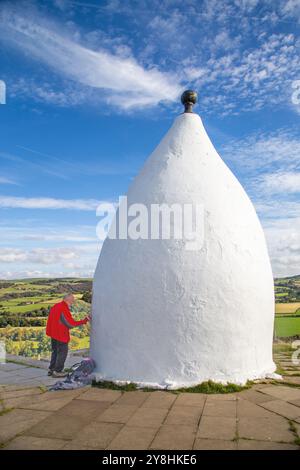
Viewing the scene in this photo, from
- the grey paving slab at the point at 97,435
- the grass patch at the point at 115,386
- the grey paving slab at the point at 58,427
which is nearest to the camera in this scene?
the grey paving slab at the point at 97,435

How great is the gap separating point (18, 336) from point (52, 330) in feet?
20.0

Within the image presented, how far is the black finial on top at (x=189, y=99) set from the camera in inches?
297

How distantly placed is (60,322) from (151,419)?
292cm

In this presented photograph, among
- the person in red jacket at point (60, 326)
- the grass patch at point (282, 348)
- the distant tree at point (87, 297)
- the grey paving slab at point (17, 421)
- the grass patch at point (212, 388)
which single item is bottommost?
the grey paving slab at point (17, 421)

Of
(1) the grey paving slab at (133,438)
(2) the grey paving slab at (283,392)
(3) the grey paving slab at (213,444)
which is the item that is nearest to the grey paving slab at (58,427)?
(1) the grey paving slab at (133,438)

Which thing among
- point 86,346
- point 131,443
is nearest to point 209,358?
point 131,443

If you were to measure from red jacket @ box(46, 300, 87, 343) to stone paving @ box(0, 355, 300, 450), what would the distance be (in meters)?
1.04

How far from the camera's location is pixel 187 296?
5980 millimetres

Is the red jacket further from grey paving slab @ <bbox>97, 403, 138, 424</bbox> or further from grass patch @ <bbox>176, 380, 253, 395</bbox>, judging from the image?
grass patch @ <bbox>176, 380, 253, 395</bbox>

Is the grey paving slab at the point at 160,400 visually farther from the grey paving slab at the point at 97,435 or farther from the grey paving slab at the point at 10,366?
the grey paving slab at the point at 10,366

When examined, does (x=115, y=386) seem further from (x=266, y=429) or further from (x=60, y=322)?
(x=266, y=429)

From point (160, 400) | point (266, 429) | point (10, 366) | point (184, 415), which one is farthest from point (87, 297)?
point (266, 429)

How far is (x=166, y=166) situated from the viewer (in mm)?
6902
